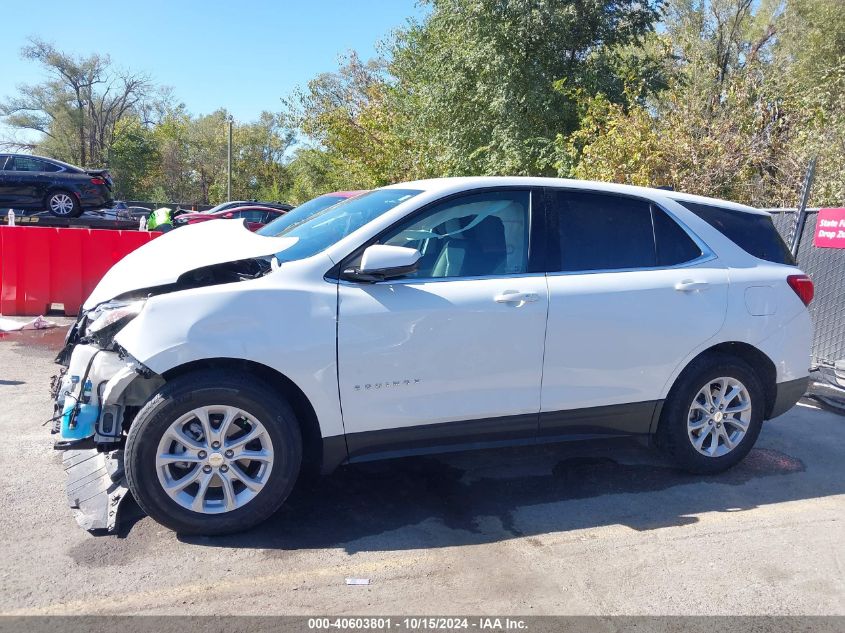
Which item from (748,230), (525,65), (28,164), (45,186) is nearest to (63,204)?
(45,186)

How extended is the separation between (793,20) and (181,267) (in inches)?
1111

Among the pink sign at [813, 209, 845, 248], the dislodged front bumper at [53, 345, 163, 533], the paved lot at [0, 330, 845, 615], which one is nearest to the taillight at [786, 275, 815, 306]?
the paved lot at [0, 330, 845, 615]

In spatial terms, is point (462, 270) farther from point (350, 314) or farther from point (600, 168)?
point (600, 168)

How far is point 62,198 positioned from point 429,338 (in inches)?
585

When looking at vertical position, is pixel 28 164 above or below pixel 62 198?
above

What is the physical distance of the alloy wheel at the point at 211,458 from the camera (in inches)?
143

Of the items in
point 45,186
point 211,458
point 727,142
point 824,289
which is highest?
point 727,142

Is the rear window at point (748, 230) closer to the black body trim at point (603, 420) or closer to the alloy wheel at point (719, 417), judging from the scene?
the alloy wheel at point (719, 417)

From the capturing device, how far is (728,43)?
27.4 metres

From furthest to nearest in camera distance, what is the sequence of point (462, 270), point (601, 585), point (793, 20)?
1. point (793, 20)
2. point (462, 270)
3. point (601, 585)

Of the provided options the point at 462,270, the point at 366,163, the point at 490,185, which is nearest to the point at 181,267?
the point at 462,270

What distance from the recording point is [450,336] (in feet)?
13.0

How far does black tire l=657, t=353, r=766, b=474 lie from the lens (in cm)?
464

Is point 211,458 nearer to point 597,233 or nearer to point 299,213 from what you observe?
point 597,233
